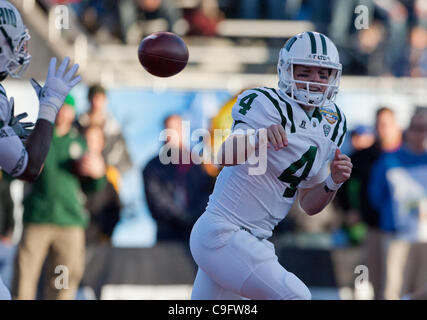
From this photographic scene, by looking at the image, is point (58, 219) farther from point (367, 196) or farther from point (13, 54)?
point (367, 196)

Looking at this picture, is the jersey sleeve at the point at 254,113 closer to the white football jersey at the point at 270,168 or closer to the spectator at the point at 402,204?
the white football jersey at the point at 270,168

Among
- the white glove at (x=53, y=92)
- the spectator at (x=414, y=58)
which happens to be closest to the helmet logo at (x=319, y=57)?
the white glove at (x=53, y=92)

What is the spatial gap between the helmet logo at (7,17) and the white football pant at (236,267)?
132cm

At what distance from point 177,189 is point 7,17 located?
3.03 m

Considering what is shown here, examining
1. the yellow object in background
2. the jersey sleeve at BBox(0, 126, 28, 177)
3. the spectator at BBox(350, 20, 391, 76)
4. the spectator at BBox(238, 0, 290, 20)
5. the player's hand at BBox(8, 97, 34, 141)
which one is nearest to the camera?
the jersey sleeve at BBox(0, 126, 28, 177)

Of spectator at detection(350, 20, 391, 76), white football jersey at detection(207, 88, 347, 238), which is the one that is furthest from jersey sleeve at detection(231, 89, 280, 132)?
spectator at detection(350, 20, 391, 76)

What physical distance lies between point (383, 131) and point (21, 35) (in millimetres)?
3874

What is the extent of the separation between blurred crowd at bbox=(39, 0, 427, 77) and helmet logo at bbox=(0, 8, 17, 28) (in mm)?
7256

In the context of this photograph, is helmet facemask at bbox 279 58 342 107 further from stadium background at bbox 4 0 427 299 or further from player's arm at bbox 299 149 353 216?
stadium background at bbox 4 0 427 299

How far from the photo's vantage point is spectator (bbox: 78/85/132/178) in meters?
6.26

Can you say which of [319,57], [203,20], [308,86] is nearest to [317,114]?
[308,86]

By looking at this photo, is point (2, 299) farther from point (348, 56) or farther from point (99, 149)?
point (348, 56)

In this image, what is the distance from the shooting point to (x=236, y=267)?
11.9 feet

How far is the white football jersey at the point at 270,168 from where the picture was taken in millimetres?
3746
